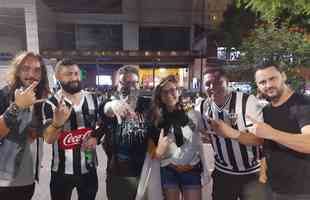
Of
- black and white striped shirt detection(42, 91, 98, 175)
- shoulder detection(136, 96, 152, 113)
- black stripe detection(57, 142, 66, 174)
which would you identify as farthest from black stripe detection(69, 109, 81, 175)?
shoulder detection(136, 96, 152, 113)

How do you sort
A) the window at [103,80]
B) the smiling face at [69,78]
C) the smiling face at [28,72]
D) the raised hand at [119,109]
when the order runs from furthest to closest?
the window at [103,80]
the smiling face at [69,78]
the raised hand at [119,109]
the smiling face at [28,72]

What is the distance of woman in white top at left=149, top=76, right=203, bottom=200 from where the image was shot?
10.2ft

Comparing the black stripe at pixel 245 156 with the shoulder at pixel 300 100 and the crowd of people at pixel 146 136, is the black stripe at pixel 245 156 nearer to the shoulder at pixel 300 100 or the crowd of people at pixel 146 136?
the crowd of people at pixel 146 136

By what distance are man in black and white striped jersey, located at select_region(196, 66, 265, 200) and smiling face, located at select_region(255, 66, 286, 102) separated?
12.6 inches

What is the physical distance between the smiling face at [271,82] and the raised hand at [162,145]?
1092 mm

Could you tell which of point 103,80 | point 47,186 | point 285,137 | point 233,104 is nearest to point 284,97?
point 285,137

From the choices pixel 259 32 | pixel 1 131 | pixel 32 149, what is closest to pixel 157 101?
pixel 32 149

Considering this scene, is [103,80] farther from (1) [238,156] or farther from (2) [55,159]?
(1) [238,156]

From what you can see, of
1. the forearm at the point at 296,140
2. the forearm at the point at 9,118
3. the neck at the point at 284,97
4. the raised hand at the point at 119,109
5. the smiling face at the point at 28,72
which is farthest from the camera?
the raised hand at the point at 119,109

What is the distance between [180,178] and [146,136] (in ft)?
2.18

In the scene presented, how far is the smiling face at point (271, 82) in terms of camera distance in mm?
2568

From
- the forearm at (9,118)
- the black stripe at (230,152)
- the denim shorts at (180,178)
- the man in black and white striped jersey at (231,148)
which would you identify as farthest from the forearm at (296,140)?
the forearm at (9,118)

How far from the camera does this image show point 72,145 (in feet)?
9.77

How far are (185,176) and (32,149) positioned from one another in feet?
5.41
